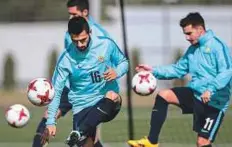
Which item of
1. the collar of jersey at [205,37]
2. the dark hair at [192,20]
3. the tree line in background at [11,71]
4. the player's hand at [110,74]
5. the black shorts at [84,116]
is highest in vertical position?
the dark hair at [192,20]

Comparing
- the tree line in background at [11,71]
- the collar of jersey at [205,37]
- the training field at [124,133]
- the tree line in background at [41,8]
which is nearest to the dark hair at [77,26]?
the collar of jersey at [205,37]

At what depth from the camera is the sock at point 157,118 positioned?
7758mm

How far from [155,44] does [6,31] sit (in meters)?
6.42

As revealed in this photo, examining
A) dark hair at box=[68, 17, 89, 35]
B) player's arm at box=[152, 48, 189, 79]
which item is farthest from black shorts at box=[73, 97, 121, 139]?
dark hair at box=[68, 17, 89, 35]

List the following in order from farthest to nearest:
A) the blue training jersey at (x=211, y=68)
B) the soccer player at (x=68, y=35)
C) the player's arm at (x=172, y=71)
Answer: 1. the player's arm at (x=172, y=71)
2. the soccer player at (x=68, y=35)
3. the blue training jersey at (x=211, y=68)

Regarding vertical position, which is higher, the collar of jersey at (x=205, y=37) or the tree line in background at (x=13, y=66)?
the collar of jersey at (x=205, y=37)

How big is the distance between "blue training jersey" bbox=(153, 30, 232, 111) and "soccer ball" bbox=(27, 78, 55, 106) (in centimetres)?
157

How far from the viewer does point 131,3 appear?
30.9 meters

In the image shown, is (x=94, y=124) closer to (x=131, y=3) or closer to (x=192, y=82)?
(x=192, y=82)

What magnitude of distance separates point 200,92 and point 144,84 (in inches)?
23.8

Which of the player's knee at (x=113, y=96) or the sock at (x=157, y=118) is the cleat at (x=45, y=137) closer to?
the player's knee at (x=113, y=96)

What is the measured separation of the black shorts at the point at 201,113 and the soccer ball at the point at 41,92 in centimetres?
139

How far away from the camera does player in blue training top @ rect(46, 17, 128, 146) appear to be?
7668 millimetres

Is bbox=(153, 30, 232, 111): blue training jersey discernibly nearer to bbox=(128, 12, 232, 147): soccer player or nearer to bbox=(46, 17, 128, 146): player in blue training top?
bbox=(128, 12, 232, 147): soccer player
